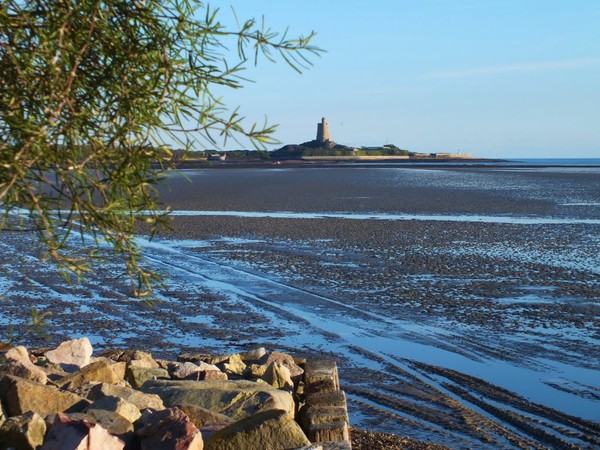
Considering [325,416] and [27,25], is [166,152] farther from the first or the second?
[325,416]

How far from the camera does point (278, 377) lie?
7.22 metres

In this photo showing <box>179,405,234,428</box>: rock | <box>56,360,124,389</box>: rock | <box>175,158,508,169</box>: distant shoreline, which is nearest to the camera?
<box>179,405,234,428</box>: rock

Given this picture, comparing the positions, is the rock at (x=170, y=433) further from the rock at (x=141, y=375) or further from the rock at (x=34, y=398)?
the rock at (x=141, y=375)

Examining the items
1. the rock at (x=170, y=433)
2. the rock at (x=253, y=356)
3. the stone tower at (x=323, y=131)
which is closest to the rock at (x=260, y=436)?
the rock at (x=170, y=433)

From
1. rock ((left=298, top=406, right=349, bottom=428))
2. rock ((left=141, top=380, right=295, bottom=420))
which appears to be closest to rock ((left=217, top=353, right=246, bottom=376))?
rock ((left=141, top=380, right=295, bottom=420))

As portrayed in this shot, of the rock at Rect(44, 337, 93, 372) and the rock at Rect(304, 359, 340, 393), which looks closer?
the rock at Rect(304, 359, 340, 393)

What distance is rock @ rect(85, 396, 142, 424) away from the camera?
5.73m

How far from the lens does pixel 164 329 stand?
11.5 meters

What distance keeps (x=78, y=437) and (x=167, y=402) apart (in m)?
1.40


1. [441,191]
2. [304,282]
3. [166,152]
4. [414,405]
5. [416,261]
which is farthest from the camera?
[441,191]

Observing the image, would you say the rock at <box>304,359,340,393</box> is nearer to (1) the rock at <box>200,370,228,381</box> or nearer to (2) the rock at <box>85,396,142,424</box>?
(1) the rock at <box>200,370,228,381</box>

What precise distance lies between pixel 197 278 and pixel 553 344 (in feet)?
21.7

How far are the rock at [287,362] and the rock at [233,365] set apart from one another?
20cm

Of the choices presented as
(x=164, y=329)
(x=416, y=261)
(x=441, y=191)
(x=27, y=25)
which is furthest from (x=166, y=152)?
(x=441, y=191)
